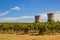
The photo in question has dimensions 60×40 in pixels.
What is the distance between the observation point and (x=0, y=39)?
1683 cm

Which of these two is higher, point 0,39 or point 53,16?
point 53,16

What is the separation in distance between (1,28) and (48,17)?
1334 centimetres

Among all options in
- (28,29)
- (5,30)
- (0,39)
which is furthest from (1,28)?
(0,39)

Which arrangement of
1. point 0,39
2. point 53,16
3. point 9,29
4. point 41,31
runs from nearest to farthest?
point 0,39 < point 41,31 < point 9,29 < point 53,16

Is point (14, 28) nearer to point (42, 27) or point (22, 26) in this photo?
point (22, 26)

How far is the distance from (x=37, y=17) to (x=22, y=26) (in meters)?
12.2

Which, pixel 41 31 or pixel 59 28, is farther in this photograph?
pixel 59 28

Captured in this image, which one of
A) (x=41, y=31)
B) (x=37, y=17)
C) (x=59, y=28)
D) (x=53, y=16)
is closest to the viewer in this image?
(x=41, y=31)

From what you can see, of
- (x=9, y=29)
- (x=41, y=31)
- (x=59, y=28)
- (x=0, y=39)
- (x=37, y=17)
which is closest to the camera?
(x=0, y=39)

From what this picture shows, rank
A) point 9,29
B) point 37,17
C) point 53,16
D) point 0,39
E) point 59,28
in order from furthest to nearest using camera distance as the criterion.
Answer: point 37,17 < point 53,16 < point 9,29 < point 59,28 < point 0,39

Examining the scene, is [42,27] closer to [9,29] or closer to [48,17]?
[9,29]

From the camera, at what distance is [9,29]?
3669 centimetres

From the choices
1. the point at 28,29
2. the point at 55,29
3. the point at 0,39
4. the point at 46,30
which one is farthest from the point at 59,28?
the point at 0,39

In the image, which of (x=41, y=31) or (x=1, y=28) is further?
(x=1, y=28)
